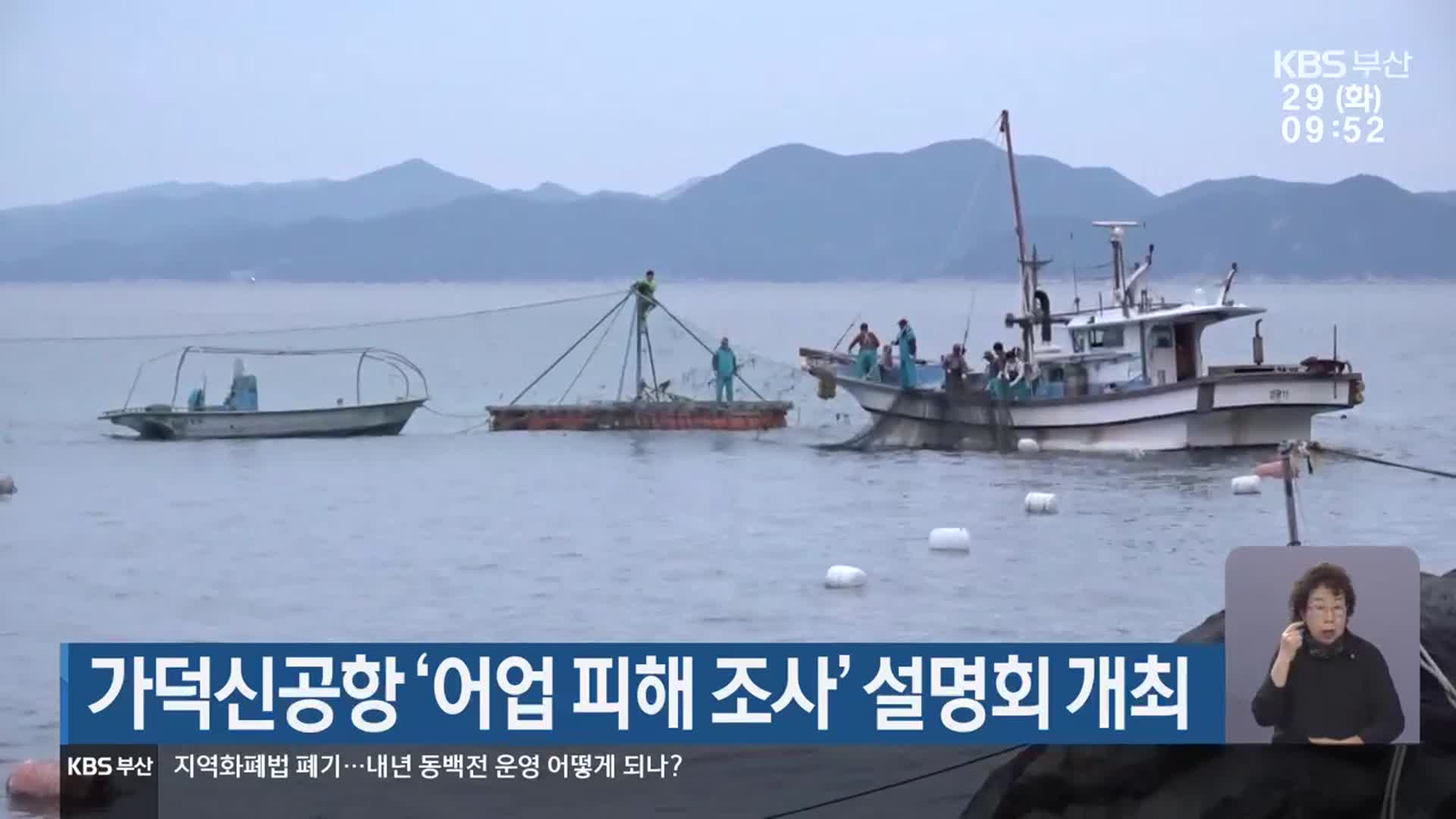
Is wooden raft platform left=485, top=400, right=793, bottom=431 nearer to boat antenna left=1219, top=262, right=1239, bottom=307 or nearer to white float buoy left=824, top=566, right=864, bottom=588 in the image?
boat antenna left=1219, top=262, right=1239, bottom=307

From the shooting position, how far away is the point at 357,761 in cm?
1328

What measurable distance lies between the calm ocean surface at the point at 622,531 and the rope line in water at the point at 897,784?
536 centimetres

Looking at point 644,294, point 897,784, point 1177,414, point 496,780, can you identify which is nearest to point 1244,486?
point 1177,414

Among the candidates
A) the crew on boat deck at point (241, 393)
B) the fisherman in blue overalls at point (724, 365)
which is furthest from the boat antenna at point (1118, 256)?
the crew on boat deck at point (241, 393)

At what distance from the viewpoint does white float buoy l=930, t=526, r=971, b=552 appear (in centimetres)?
2638

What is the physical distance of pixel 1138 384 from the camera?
120 ft

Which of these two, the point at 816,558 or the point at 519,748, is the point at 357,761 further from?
the point at 816,558

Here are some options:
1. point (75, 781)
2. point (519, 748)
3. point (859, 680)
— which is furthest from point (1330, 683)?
point (75, 781)

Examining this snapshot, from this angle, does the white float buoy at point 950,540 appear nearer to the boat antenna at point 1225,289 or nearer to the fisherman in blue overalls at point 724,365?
the boat antenna at point 1225,289

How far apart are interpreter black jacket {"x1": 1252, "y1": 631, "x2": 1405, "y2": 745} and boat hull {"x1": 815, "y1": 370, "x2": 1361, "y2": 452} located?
26639mm

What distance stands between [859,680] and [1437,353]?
8920 centimetres

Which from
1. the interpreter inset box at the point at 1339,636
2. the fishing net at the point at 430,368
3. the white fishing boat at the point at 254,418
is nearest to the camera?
the interpreter inset box at the point at 1339,636

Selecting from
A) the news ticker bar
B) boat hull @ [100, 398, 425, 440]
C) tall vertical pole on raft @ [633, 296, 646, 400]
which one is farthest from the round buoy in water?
boat hull @ [100, 398, 425, 440]

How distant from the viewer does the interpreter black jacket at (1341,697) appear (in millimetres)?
9180
